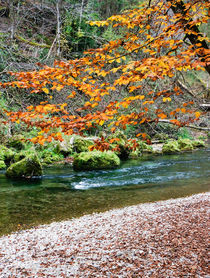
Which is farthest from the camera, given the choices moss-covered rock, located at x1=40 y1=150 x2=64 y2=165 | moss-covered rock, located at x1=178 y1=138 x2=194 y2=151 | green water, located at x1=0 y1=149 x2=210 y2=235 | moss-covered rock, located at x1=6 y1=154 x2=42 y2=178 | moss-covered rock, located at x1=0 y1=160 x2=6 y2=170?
moss-covered rock, located at x1=178 y1=138 x2=194 y2=151

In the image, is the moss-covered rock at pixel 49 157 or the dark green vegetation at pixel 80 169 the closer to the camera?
the dark green vegetation at pixel 80 169

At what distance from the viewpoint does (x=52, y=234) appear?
530cm

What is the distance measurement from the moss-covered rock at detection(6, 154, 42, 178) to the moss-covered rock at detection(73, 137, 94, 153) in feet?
14.0

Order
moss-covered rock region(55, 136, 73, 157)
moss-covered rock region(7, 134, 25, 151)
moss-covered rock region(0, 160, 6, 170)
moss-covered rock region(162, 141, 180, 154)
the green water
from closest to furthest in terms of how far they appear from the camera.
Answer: the green water < moss-covered rock region(0, 160, 6, 170) < moss-covered rock region(7, 134, 25, 151) < moss-covered rock region(55, 136, 73, 157) < moss-covered rock region(162, 141, 180, 154)

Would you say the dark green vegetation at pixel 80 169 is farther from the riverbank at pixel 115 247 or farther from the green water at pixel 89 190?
the riverbank at pixel 115 247

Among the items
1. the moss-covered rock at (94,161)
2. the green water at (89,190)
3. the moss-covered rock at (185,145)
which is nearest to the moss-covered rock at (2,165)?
the green water at (89,190)

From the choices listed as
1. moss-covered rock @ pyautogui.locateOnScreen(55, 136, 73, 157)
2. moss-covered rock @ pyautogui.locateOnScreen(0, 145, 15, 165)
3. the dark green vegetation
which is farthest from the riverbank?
moss-covered rock @ pyautogui.locateOnScreen(55, 136, 73, 157)

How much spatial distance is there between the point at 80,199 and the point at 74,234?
2891 mm

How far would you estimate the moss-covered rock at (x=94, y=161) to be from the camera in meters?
12.0

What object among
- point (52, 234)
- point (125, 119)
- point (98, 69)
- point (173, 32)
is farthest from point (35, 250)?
point (173, 32)

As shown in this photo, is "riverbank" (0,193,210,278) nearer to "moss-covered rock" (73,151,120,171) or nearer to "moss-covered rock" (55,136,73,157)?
"moss-covered rock" (73,151,120,171)

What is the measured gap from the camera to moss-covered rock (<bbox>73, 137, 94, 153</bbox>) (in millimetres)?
14492

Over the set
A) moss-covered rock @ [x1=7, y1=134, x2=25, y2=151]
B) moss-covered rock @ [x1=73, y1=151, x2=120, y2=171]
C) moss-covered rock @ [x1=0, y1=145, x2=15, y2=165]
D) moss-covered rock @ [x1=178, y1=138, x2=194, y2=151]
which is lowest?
moss-covered rock @ [x1=178, y1=138, x2=194, y2=151]

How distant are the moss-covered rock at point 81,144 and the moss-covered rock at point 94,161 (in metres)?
2.04
